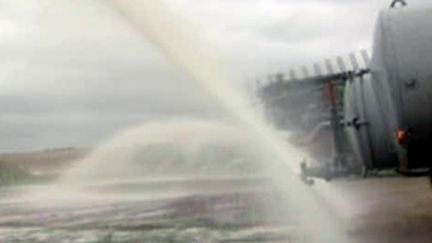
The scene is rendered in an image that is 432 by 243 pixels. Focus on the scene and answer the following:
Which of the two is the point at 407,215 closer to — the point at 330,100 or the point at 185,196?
the point at 330,100

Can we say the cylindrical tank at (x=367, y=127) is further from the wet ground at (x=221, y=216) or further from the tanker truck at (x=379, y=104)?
the wet ground at (x=221, y=216)

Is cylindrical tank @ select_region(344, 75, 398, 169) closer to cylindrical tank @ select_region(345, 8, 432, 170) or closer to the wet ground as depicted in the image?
cylindrical tank @ select_region(345, 8, 432, 170)

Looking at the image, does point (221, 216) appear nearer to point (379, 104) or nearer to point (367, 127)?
point (367, 127)

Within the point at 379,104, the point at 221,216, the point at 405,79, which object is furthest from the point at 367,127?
the point at 221,216

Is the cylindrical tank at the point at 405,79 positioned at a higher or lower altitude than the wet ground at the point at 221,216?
higher

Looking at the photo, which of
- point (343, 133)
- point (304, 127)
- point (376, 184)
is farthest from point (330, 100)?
point (376, 184)

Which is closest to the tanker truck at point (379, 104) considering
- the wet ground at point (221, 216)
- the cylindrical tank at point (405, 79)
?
the cylindrical tank at point (405, 79)
